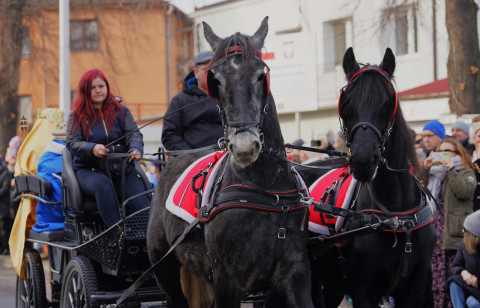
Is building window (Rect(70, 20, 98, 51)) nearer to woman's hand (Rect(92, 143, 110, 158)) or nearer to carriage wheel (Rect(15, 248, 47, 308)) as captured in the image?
carriage wheel (Rect(15, 248, 47, 308))

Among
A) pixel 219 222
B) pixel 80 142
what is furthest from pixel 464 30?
pixel 219 222

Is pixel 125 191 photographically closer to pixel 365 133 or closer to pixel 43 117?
pixel 43 117

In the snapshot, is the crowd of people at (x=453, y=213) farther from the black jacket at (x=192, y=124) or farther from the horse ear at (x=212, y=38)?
the horse ear at (x=212, y=38)

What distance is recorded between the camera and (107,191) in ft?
23.2

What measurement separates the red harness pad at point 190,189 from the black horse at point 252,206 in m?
0.23

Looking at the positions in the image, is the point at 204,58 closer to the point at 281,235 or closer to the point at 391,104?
the point at 391,104

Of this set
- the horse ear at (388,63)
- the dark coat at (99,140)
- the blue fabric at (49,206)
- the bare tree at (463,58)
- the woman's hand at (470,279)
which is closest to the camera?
the horse ear at (388,63)

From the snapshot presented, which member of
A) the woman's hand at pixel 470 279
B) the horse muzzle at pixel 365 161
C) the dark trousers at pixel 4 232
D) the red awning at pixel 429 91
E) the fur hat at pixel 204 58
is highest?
the red awning at pixel 429 91

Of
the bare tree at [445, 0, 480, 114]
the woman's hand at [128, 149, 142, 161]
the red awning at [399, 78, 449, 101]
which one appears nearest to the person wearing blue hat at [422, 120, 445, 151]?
the woman's hand at [128, 149, 142, 161]

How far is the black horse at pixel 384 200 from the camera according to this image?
199 inches

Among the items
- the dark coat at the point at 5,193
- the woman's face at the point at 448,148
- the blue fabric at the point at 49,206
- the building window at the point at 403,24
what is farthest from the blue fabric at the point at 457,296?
the dark coat at the point at 5,193

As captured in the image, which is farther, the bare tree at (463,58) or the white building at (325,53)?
the white building at (325,53)

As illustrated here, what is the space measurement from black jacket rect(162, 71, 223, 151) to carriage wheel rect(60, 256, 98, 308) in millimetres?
1297

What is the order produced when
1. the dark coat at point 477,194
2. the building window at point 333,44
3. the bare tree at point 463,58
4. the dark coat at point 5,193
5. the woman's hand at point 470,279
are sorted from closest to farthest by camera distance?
the woman's hand at point 470,279, the dark coat at point 477,194, the bare tree at point 463,58, the dark coat at point 5,193, the building window at point 333,44
